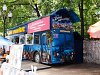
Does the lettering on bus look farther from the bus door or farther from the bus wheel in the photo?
the bus door

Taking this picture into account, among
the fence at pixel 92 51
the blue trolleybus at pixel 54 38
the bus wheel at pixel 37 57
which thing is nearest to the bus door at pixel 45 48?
the blue trolleybus at pixel 54 38

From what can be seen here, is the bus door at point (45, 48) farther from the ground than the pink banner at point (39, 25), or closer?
closer

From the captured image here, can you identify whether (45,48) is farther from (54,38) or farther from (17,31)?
(17,31)

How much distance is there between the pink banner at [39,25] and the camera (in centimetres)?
1881

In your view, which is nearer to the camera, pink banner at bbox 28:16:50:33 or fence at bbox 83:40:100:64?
pink banner at bbox 28:16:50:33

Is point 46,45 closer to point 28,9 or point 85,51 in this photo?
point 85,51

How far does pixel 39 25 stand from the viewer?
786 inches

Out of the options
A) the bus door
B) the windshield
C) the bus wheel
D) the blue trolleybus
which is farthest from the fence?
the bus wheel

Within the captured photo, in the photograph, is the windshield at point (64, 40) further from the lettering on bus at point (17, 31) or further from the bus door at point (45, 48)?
the lettering on bus at point (17, 31)

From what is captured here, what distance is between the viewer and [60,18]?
1902 centimetres

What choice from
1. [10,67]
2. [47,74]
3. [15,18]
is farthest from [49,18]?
[15,18]

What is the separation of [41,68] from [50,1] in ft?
19.4

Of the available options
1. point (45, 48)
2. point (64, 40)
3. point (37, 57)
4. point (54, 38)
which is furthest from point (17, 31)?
point (54, 38)

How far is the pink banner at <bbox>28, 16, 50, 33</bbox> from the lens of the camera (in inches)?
741
